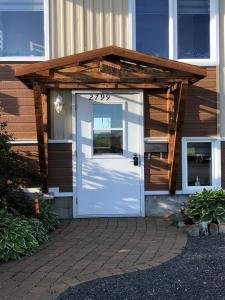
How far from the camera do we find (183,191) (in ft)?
30.7

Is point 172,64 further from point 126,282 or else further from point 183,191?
point 126,282

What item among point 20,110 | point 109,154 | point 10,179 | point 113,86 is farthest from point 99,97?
point 10,179

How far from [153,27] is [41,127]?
287cm

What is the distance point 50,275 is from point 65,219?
11.2ft

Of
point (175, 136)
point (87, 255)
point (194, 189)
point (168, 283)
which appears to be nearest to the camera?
point (168, 283)

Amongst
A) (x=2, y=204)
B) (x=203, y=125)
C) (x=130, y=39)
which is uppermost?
(x=130, y=39)

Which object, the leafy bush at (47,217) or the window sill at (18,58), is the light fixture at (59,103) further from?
the leafy bush at (47,217)

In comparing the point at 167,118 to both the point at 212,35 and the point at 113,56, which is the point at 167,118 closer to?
the point at 212,35

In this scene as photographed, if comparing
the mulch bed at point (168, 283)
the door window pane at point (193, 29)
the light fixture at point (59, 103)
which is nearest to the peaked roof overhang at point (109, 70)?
the light fixture at point (59, 103)

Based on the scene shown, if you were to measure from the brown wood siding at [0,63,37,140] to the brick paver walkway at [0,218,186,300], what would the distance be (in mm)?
1875

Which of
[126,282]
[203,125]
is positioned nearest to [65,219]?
[203,125]

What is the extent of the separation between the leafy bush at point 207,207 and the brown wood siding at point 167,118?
99 cm

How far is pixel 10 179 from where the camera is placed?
7977mm

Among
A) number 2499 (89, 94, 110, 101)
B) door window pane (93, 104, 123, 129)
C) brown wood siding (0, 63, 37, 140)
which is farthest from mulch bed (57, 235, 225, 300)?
brown wood siding (0, 63, 37, 140)
